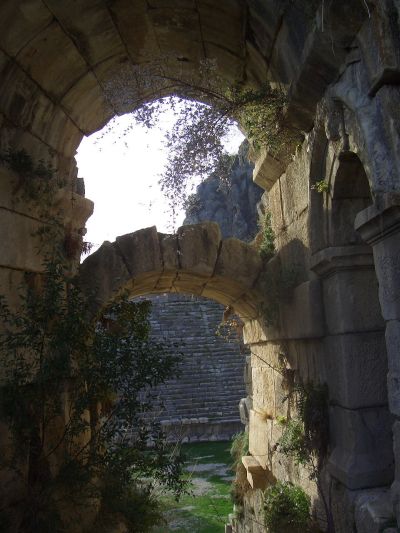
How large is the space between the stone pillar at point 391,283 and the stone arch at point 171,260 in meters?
2.71

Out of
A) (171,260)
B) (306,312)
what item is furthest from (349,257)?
(171,260)

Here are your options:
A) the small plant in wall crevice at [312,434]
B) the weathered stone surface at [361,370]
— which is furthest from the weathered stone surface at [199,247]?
the weathered stone surface at [361,370]

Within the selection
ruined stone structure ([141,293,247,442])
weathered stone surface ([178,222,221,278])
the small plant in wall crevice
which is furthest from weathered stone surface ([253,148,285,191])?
ruined stone structure ([141,293,247,442])

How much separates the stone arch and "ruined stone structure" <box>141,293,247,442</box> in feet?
23.0

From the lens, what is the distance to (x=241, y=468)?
23.6 feet

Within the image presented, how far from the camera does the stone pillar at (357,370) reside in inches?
151

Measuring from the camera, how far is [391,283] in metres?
2.93

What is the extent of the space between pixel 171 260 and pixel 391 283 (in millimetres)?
3013

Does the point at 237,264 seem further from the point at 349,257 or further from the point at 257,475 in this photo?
the point at 257,475

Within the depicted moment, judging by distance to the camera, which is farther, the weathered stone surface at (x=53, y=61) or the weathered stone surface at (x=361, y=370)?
the weathered stone surface at (x=53, y=61)

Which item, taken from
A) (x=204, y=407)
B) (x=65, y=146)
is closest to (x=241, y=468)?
(x=65, y=146)

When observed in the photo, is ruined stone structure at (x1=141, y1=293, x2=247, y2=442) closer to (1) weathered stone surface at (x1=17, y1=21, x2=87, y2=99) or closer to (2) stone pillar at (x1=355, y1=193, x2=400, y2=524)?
(1) weathered stone surface at (x1=17, y1=21, x2=87, y2=99)

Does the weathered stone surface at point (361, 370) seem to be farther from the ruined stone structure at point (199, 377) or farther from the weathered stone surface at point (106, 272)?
the ruined stone structure at point (199, 377)

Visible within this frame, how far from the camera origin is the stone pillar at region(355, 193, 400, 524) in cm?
286
